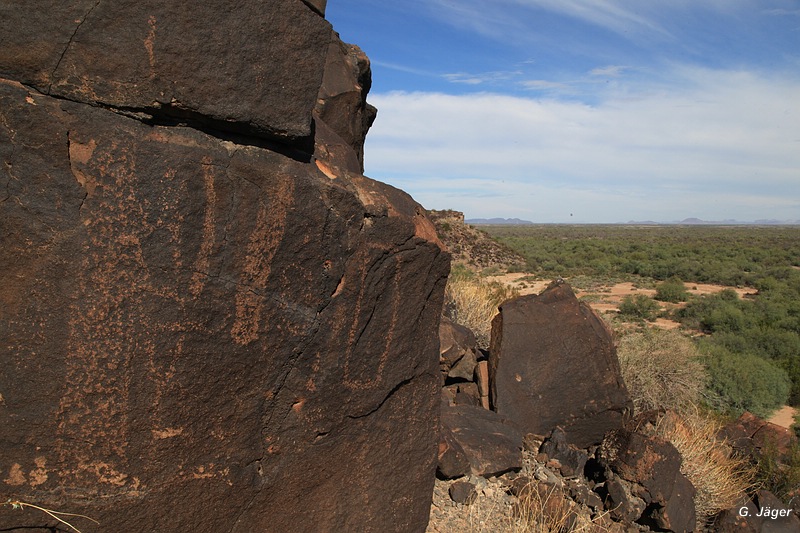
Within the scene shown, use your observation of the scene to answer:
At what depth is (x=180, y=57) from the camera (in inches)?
90.0

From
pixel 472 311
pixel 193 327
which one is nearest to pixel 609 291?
pixel 472 311

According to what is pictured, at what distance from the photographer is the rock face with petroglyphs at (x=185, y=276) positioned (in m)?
2.16

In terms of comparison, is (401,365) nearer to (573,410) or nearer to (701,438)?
(573,410)

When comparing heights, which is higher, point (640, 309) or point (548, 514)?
point (548, 514)

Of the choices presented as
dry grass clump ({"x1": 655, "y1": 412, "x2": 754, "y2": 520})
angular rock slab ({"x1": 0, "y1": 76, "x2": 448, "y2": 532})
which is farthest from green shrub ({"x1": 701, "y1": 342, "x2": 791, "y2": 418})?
angular rock slab ({"x1": 0, "y1": 76, "x2": 448, "y2": 532})

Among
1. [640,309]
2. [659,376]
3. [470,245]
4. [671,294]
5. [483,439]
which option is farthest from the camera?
[470,245]

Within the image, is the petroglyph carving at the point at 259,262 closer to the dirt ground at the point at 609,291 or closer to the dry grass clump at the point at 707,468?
the dry grass clump at the point at 707,468

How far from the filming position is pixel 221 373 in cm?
249

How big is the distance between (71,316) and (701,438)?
18.7 ft

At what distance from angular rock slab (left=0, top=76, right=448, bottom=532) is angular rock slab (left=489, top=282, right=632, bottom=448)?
2.44 m

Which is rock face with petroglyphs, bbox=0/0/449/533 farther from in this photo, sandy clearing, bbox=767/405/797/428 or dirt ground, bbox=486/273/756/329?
dirt ground, bbox=486/273/756/329

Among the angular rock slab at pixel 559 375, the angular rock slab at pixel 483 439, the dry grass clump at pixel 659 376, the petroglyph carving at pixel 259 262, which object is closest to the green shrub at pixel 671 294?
the dry grass clump at pixel 659 376

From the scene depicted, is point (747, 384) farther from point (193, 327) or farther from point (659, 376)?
point (193, 327)

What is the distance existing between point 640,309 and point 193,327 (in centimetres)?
1749
